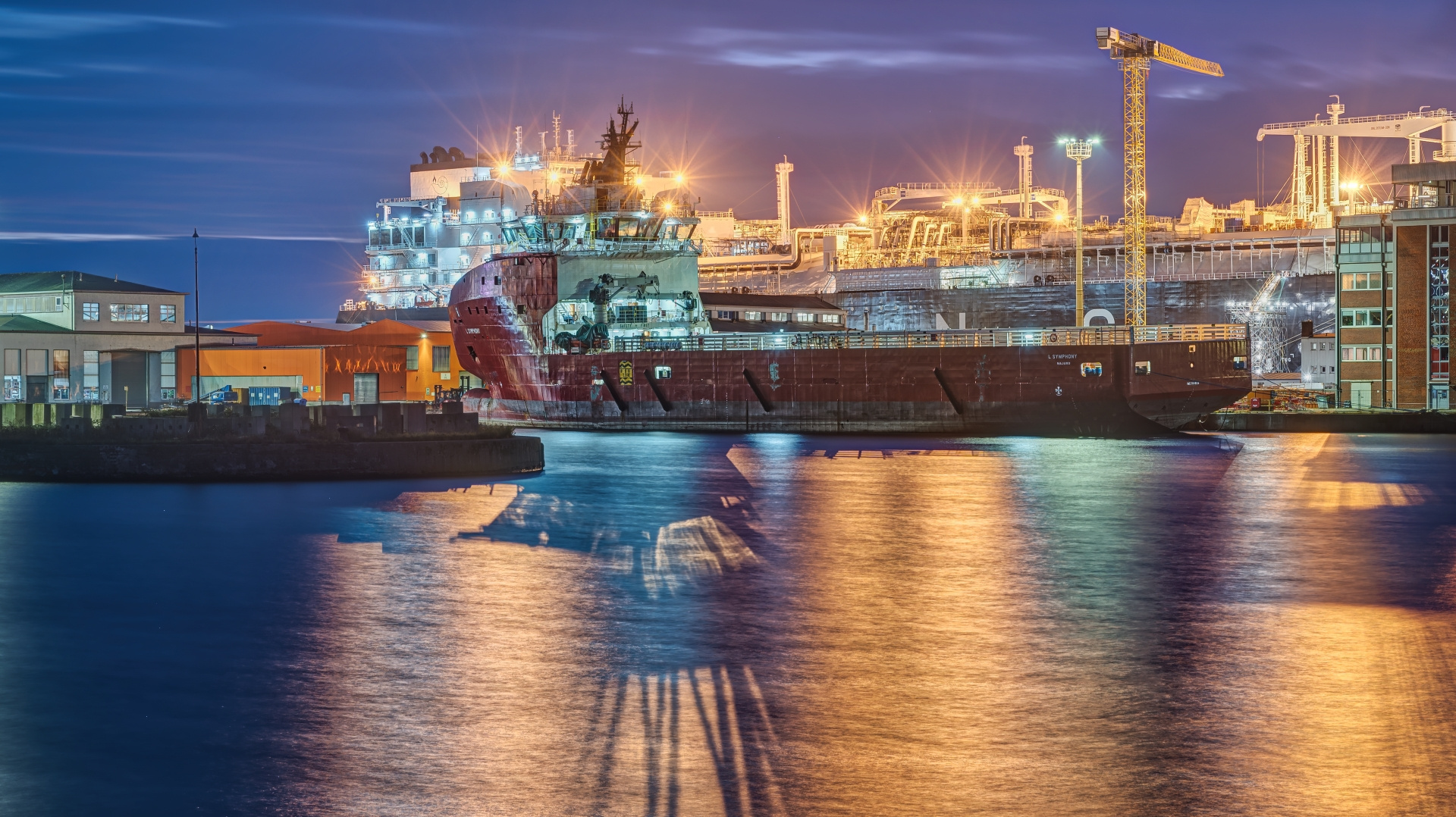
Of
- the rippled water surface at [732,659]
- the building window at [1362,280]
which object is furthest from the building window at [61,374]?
the building window at [1362,280]

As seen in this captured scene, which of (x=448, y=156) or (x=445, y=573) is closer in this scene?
(x=445, y=573)

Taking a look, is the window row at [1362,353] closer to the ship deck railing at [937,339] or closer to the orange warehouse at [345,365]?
the ship deck railing at [937,339]

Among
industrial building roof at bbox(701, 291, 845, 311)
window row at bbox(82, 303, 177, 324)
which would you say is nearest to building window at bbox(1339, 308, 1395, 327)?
industrial building roof at bbox(701, 291, 845, 311)

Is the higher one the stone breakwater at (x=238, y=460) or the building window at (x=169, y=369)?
the building window at (x=169, y=369)

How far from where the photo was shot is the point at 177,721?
11.0 metres

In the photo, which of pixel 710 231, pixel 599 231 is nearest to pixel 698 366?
pixel 599 231

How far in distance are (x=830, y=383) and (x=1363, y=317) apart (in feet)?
75.7

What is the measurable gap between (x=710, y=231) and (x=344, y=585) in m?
119

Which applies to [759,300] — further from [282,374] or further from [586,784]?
[586,784]

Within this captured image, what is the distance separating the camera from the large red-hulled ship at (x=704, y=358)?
1877 inches

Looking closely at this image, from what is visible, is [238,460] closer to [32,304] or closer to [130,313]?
[130,313]

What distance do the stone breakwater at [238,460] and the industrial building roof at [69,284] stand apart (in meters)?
35.7

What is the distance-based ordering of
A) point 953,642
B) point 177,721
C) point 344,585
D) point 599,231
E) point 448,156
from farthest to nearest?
point 448,156 < point 599,231 < point 344,585 < point 953,642 < point 177,721

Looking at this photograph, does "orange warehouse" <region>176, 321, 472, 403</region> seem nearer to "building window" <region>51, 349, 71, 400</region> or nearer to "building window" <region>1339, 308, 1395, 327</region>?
"building window" <region>51, 349, 71, 400</region>
